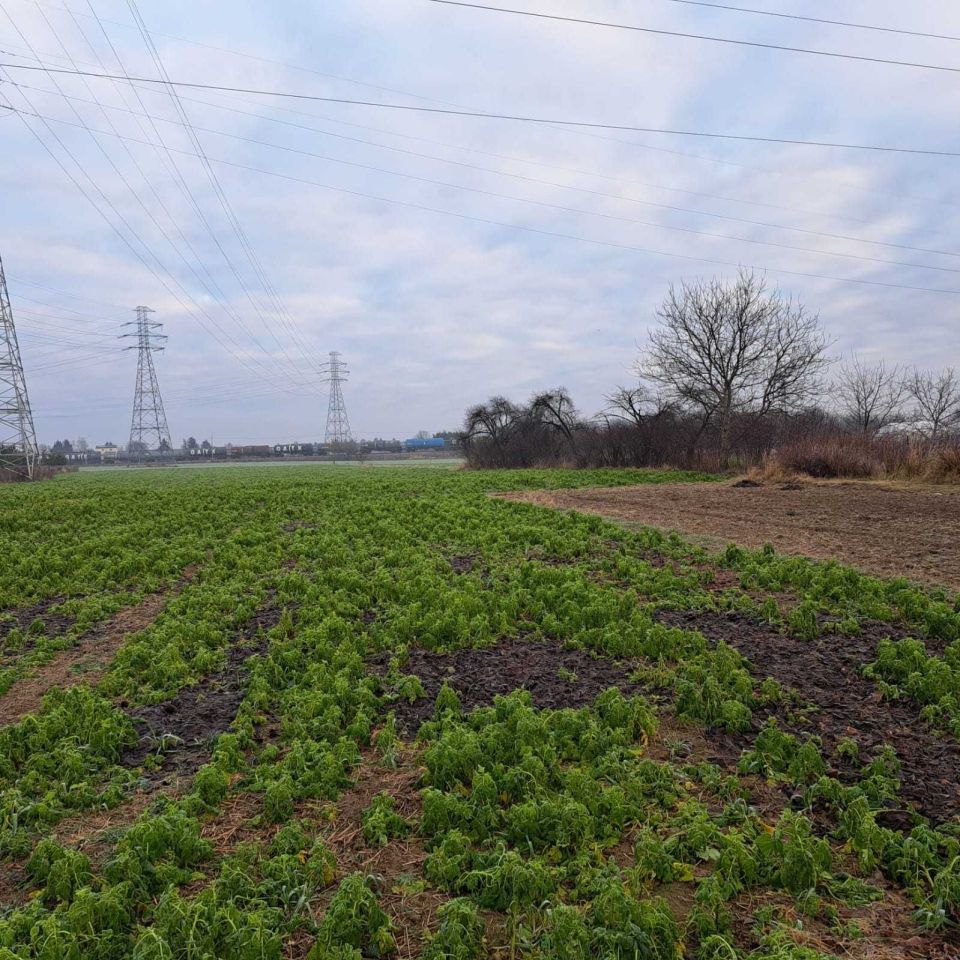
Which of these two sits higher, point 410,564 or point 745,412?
point 745,412

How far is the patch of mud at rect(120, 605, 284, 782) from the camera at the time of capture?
4816mm

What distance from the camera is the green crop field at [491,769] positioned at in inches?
117

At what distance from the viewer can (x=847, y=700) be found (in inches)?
205

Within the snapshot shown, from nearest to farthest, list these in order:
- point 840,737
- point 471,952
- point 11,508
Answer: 1. point 471,952
2. point 840,737
3. point 11,508

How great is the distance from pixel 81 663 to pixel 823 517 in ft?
45.1

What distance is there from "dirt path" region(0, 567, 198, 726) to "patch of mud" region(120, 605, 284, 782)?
125cm

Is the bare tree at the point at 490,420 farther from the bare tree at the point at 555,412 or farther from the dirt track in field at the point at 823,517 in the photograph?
the dirt track in field at the point at 823,517

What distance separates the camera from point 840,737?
463 centimetres

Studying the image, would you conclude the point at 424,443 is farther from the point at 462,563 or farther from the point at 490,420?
the point at 462,563

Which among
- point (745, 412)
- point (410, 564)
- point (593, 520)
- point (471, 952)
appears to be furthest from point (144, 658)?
point (745, 412)

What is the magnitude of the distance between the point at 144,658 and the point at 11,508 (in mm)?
15929

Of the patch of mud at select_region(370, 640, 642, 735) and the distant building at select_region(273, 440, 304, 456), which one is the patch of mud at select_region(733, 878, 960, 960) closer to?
the patch of mud at select_region(370, 640, 642, 735)

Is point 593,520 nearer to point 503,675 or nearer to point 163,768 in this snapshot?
point 503,675

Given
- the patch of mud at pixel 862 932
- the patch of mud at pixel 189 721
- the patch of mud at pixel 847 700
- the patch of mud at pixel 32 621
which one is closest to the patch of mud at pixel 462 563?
the patch of mud at pixel 847 700
